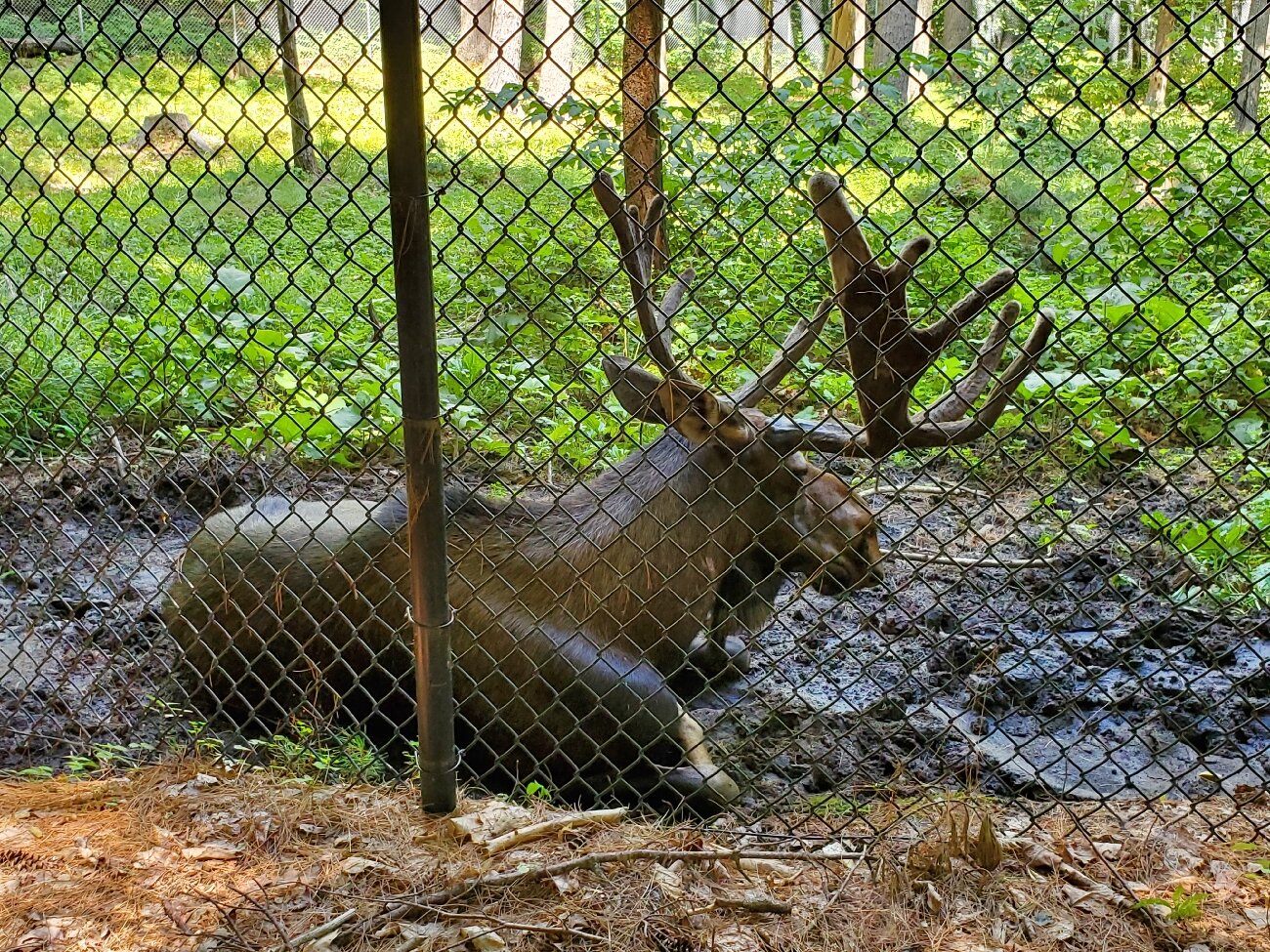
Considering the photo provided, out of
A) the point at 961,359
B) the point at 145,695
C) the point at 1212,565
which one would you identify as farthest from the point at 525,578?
the point at 961,359

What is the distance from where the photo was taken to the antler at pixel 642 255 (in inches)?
131

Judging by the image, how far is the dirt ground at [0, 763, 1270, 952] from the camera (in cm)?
284

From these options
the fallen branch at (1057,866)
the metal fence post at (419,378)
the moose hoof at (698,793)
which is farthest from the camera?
the moose hoof at (698,793)

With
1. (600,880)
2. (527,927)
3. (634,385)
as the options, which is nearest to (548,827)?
(600,880)

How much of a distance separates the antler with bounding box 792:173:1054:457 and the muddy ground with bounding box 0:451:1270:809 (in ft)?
1.01

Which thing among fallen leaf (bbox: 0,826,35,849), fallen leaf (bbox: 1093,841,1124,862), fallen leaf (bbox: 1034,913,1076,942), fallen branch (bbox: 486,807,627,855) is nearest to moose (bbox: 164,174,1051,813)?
fallen branch (bbox: 486,807,627,855)

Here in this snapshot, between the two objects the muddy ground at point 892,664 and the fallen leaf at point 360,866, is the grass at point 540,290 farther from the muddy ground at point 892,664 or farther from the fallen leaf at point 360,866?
the fallen leaf at point 360,866

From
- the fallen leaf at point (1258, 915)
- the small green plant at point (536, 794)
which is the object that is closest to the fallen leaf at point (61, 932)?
the small green plant at point (536, 794)

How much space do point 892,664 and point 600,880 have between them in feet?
9.36

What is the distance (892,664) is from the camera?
18.3 ft

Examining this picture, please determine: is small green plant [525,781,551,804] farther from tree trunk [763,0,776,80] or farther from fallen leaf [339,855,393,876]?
tree trunk [763,0,776,80]

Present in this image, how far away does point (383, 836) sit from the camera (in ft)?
10.7

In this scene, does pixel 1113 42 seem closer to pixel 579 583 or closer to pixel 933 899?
pixel 579 583

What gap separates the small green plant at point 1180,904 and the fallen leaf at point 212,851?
2429mm
